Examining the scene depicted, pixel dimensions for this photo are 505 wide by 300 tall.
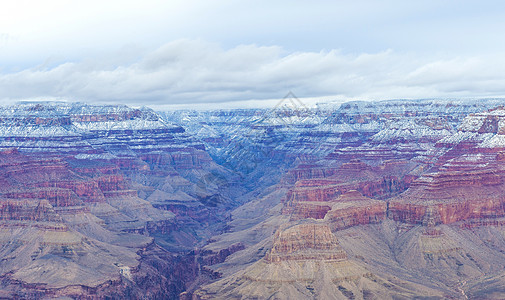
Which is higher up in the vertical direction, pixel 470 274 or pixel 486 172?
pixel 486 172

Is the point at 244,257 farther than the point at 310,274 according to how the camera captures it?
Yes

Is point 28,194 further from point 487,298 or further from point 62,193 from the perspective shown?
point 487,298

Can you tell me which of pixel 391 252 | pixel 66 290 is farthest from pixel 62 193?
pixel 391 252

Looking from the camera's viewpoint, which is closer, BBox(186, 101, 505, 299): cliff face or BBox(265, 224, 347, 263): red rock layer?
BBox(186, 101, 505, 299): cliff face

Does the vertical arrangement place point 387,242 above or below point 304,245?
below

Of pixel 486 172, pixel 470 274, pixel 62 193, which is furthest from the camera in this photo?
pixel 62 193

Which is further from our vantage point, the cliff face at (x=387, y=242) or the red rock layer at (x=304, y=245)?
the red rock layer at (x=304, y=245)

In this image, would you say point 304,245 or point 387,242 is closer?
point 304,245

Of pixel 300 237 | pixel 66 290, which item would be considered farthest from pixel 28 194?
pixel 300 237

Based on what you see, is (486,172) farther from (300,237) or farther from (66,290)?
(66,290)

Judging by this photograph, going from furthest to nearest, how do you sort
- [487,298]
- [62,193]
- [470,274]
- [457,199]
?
[62,193], [457,199], [470,274], [487,298]
